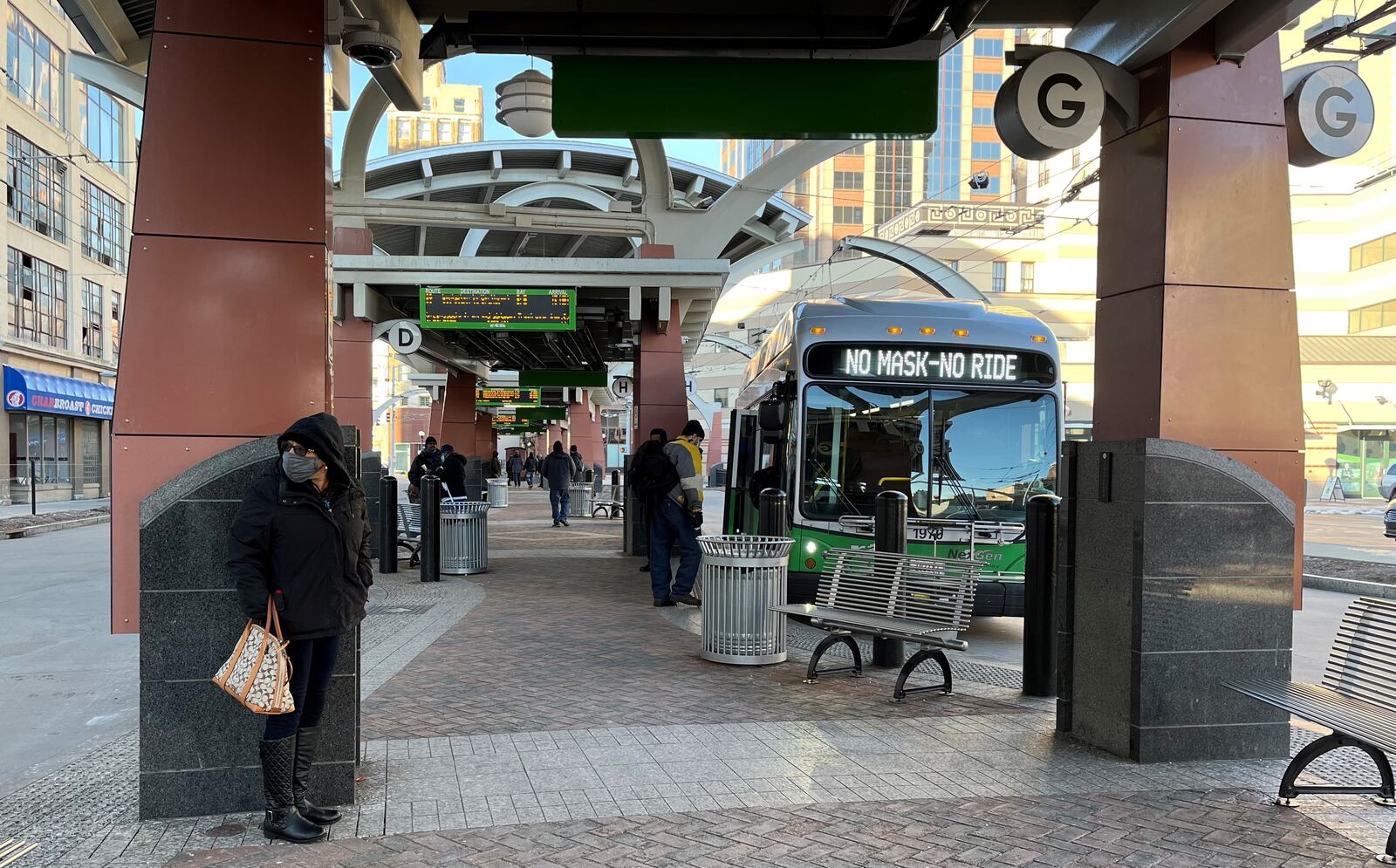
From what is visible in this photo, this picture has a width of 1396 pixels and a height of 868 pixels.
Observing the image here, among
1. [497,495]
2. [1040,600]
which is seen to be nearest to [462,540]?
[1040,600]

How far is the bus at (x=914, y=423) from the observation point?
33.3ft

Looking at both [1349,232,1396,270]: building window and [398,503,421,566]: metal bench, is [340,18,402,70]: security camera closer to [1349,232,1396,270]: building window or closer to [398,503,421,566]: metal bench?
[398,503,421,566]: metal bench

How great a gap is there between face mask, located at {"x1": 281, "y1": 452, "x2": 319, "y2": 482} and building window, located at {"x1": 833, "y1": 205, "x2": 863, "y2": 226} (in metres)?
123

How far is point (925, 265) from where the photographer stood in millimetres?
19484

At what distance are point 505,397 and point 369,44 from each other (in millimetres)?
29784

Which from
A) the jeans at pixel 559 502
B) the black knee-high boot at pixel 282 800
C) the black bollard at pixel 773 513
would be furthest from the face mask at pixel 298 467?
the jeans at pixel 559 502

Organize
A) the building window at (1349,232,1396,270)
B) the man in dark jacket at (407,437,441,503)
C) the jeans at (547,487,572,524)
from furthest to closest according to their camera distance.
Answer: the building window at (1349,232,1396,270) < the jeans at (547,487,572,524) < the man in dark jacket at (407,437,441,503)

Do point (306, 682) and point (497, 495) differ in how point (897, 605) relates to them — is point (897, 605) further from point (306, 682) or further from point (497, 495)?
point (497, 495)

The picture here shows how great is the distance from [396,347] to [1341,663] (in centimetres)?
1644

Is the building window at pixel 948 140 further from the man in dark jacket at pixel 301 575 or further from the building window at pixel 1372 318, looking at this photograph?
the man in dark jacket at pixel 301 575

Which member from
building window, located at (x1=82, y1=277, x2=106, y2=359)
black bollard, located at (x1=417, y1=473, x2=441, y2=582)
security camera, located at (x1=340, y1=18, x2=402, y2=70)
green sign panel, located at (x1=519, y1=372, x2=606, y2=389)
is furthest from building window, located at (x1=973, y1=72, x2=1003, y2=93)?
security camera, located at (x1=340, y1=18, x2=402, y2=70)

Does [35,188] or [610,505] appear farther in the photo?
[35,188]

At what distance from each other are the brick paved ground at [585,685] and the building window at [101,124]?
119ft

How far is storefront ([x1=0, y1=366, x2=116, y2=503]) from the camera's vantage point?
109ft
